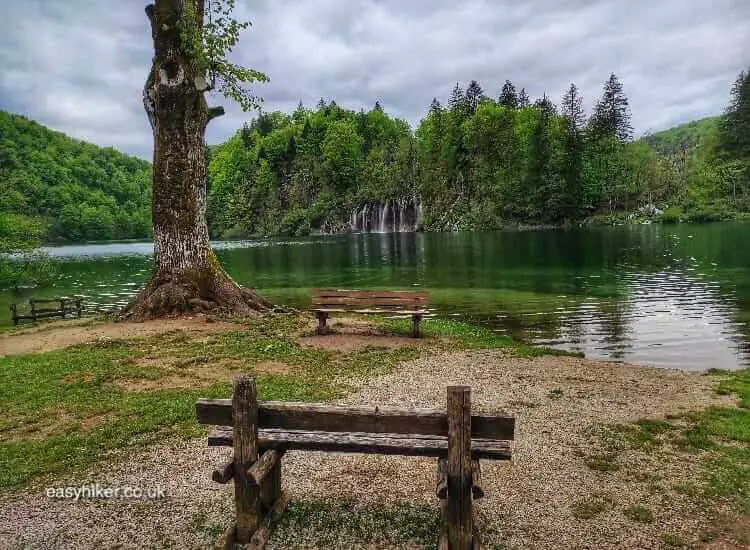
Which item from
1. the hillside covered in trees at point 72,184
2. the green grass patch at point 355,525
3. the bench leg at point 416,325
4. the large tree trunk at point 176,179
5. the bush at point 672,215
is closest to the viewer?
the green grass patch at point 355,525

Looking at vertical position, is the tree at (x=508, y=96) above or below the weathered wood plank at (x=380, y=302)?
above

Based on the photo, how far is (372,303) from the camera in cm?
1529

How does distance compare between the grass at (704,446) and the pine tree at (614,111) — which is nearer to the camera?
the grass at (704,446)

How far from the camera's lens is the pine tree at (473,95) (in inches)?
5418

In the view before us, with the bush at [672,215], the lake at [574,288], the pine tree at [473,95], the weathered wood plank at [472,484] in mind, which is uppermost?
the pine tree at [473,95]

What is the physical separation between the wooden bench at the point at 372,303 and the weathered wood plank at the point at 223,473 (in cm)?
1013

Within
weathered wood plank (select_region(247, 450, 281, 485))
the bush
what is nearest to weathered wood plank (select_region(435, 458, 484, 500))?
weathered wood plank (select_region(247, 450, 281, 485))

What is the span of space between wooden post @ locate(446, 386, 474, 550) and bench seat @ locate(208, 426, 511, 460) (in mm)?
233

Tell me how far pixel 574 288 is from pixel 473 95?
121642 millimetres

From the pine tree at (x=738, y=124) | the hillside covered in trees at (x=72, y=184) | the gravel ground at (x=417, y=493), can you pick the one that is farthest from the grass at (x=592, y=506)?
the hillside covered in trees at (x=72, y=184)

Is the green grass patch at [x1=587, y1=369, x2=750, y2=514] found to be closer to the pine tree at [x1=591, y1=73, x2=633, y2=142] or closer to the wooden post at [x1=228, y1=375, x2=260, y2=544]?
the wooden post at [x1=228, y1=375, x2=260, y2=544]

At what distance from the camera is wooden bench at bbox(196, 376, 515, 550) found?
14.9ft

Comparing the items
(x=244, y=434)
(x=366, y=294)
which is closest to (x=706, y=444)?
(x=244, y=434)

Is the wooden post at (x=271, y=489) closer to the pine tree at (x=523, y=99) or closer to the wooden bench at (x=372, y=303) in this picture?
the wooden bench at (x=372, y=303)
